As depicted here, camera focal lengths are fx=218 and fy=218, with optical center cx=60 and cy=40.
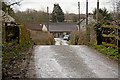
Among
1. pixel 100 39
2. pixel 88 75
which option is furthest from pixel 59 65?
pixel 100 39

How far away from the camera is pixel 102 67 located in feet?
25.1

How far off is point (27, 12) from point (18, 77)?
33.6 m

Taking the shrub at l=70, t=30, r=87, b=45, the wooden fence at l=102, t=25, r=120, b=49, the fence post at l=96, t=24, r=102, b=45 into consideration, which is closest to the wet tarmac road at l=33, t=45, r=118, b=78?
the wooden fence at l=102, t=25, r=120, b=49

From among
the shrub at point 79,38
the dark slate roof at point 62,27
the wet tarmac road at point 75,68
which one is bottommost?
the wet tarmac road at point 75,68

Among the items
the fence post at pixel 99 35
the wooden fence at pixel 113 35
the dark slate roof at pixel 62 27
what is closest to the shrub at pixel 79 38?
the fence post at pixel 99 35

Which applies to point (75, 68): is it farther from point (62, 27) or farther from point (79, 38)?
point (62, 27)

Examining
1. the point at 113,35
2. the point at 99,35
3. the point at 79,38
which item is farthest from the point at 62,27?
the point at 113,35

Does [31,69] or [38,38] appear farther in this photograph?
[38,38]

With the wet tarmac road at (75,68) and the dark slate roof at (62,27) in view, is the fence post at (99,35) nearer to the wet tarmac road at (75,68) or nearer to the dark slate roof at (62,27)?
the wet tarmac road at (75,68)

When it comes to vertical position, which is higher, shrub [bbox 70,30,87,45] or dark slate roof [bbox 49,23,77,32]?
dark slate roof [bbox 49,23,77,32]

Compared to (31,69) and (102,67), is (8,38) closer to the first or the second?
(31,69)

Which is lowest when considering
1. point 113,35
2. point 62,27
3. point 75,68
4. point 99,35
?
point 75,68

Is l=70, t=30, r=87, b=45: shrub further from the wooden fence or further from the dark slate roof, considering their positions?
the dark slate roof

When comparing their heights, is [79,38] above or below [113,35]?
below
